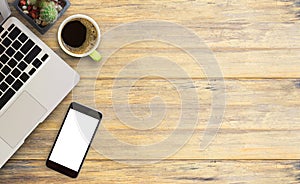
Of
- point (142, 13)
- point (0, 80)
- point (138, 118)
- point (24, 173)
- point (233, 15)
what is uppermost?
point (233, 15)

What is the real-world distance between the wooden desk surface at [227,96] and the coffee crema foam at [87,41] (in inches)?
0.8

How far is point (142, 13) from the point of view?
1.30 meters

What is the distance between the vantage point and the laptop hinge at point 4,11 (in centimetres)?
121

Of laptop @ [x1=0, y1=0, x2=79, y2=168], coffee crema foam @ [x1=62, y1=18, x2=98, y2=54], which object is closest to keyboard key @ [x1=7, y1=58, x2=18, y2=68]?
laptop @ [x1=0, y1=0, x2=79, y2=168]

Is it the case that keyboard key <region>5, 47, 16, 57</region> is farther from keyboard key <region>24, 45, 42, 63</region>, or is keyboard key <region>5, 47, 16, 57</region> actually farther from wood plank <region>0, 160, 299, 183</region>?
wood plank <region>0, 160, 299, 183</region>

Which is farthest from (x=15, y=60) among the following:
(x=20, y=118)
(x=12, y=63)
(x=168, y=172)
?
(x=168, y=172)

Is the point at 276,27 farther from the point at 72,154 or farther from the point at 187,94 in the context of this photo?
the point at 72,154

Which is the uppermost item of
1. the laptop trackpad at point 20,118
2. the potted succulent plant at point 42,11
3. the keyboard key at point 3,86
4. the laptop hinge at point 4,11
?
the potted succulent plant at point 42,11

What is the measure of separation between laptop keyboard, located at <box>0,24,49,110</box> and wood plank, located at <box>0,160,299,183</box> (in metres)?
0.15

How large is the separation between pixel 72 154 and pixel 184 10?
356 mm

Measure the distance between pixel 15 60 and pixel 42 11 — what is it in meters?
0.10

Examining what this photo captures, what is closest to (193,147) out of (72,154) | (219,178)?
(219,178)

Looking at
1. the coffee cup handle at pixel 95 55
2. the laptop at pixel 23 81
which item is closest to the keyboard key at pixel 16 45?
the laptop at pixel 23 81

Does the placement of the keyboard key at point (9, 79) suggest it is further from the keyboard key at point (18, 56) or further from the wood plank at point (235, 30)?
the wood plank at point (235, 30)
